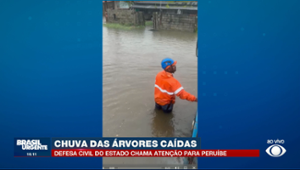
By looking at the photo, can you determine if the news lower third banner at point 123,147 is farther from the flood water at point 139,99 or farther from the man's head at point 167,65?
the man's head at point 167,65

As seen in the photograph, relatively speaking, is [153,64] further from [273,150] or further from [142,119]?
[273,150]

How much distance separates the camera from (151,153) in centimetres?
255

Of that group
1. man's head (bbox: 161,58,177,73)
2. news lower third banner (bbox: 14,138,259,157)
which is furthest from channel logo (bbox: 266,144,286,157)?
man's head (bbox: 161,58,177,73)

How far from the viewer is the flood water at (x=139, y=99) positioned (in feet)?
13.3

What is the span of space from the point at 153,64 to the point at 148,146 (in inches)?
226

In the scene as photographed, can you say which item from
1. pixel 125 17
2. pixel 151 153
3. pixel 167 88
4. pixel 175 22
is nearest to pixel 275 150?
pixel 151 153

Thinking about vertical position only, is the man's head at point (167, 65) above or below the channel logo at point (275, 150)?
above

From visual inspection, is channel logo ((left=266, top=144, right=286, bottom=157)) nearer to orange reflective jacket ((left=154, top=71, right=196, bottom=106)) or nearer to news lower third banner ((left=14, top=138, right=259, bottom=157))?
news lower third banner ((left=14, top=138, right=259, bottom=157))

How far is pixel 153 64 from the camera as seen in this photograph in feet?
26.6

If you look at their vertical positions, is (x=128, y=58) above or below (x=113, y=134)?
above

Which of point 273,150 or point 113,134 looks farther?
point 113,134

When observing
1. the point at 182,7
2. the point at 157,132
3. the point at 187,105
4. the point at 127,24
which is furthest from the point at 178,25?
the point at 157,132

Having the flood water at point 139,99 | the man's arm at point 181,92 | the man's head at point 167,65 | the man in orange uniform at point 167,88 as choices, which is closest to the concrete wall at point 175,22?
the flood water at point 139,99

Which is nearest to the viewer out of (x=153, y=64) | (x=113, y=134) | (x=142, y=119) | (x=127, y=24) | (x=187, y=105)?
(x=113, y=134)
